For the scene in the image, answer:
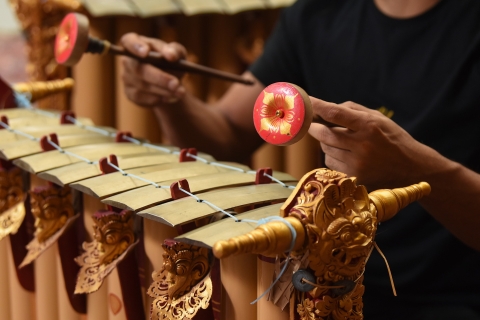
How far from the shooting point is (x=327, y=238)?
0.59m

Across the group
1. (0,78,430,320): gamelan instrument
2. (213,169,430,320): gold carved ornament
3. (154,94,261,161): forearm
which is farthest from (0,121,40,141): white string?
(213,169,430,320): gold carved ornament

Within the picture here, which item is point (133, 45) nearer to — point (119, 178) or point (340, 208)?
point (119, 178)

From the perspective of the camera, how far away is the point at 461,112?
111cm

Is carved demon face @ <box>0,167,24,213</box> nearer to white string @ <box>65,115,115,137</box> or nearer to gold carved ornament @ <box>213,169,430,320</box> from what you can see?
white string @ <box>65,115,115,137</box>

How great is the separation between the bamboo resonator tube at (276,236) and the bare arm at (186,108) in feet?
2.14

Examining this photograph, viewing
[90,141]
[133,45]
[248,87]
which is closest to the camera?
[90,141]

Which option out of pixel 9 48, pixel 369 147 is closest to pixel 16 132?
pixel 369 147

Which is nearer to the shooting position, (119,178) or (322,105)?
(322,105)

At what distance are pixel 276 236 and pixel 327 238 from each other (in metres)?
0.06

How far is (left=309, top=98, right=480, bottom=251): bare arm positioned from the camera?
2.43 ft

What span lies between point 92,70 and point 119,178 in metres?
1.13

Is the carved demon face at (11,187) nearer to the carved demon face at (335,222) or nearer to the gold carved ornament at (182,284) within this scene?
the gold carved ornament at (182,284)

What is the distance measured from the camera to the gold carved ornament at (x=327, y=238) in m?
0.59

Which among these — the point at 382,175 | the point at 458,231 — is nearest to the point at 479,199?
the point at 458,231
